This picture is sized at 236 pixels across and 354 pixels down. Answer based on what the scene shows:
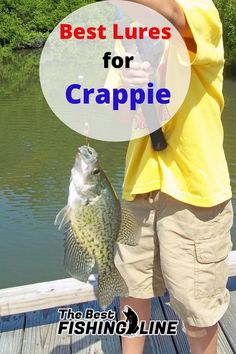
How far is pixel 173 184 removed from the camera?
6.84 feet

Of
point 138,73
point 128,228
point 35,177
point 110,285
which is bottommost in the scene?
point 35,177

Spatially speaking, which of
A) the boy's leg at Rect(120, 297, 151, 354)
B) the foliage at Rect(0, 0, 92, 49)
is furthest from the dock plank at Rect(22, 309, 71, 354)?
the foliage at Rect(0, 0, 92, 49)

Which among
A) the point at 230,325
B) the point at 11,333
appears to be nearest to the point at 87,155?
the point at 11,333

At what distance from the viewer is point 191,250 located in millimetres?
2100

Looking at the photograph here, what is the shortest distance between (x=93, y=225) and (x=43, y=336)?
1136 mm

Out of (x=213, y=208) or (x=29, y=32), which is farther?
(x=29, y=32)

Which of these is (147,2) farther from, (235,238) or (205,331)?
(235,238)

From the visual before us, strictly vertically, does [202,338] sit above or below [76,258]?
below

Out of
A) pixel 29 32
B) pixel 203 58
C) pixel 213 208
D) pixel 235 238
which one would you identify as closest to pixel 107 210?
pixel 213 208

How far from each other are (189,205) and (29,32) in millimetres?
46537

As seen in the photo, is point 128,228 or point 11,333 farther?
point 11,333

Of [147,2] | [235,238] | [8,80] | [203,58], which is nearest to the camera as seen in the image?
[147,2]

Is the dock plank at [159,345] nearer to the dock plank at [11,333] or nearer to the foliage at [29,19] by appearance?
the dock plank at [11,333]

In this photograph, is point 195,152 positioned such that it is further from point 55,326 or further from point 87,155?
point 55,326
